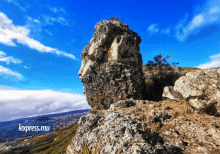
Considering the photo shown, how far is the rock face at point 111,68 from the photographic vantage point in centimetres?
2447

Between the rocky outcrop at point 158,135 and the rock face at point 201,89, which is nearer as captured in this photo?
the rocky outcrop at point 158,135

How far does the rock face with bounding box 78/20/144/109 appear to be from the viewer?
24.5m

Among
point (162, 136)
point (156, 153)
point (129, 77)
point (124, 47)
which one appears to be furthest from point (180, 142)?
point (124, 47)

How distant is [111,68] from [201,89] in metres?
17.4

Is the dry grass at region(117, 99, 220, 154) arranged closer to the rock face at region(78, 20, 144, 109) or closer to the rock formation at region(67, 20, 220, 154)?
the rock formation at region(67, 20, 220, 154)

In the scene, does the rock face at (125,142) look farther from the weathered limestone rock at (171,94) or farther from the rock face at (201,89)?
the weathered limestone rock at (171,94)

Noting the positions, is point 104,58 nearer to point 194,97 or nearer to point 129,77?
point 129,77

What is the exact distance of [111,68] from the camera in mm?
24797

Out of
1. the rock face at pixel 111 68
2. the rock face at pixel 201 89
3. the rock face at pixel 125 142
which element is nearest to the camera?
the rock face at pixel 125 142

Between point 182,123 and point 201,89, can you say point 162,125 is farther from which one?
point 201,89

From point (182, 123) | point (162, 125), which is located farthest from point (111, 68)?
A: point (182, 123)

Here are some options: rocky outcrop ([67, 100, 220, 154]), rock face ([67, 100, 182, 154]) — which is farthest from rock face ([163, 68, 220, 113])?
rock face ([67, 100, 182, 154])

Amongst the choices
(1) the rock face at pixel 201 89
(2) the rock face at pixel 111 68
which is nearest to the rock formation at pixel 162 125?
(1) the rock face at pixel 201 89

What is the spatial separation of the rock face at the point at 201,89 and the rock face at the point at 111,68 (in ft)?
46.4
